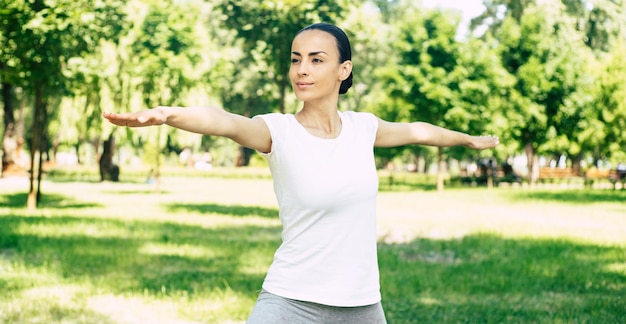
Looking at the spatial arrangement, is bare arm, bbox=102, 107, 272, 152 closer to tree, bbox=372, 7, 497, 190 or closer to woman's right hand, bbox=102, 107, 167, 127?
woman's right hand, bbox=102, 107, 167, 127

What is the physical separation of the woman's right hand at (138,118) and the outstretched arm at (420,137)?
1.29 metres

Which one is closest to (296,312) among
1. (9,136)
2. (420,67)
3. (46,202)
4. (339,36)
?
(339,36)

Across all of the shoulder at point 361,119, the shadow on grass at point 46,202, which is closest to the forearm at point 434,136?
the shoulder at point 361,119

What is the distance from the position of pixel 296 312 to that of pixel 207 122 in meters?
0.85

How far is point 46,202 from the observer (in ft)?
73.0

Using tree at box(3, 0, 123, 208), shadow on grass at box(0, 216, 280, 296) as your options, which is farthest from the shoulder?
tree at box(3, 0, 123, 208)

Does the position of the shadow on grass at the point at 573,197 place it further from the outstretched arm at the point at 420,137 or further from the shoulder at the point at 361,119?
the shoulder at the point at 361,119

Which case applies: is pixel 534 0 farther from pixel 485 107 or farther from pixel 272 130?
pixel 272 130

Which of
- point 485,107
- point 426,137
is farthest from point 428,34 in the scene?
point 426,137

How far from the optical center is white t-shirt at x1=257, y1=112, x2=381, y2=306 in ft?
10.6

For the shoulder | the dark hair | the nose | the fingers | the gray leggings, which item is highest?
the dark hair

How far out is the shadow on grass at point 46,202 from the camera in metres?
20.6

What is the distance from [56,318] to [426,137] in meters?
4.65

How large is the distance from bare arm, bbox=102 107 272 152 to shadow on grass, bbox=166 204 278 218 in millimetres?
15966
